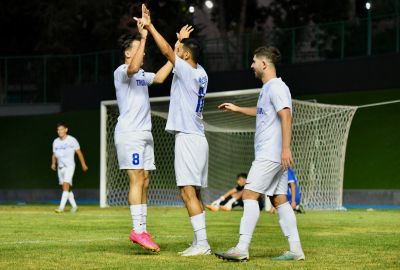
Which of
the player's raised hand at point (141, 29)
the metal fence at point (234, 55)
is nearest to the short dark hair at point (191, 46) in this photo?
the player's raised hand at point (141, 29)

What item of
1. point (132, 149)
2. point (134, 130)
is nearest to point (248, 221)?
point (132, 149)

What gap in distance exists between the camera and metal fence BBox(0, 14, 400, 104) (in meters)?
31.5

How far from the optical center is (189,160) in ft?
33.2

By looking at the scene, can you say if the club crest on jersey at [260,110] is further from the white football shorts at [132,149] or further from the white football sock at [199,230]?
the white football shorts at [132,149]

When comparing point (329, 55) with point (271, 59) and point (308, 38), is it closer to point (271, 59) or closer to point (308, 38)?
point (308, 38)

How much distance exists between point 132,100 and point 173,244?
A: 1886mm

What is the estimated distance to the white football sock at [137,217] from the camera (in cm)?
1050

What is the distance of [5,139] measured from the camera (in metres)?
41.5

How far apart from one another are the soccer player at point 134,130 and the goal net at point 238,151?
12.2 metres

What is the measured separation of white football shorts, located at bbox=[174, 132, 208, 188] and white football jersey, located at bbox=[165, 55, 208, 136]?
100 mm

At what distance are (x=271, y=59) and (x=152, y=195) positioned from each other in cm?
1835

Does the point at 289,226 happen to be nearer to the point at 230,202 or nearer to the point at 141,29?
the point at 141,29

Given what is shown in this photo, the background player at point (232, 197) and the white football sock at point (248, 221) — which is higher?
the white football sock at point (248, 221)

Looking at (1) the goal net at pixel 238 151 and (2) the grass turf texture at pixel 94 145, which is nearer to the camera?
(1) the goal net at pixel 238 151
